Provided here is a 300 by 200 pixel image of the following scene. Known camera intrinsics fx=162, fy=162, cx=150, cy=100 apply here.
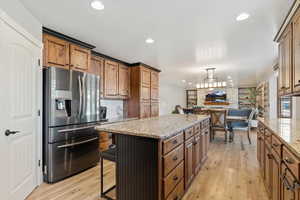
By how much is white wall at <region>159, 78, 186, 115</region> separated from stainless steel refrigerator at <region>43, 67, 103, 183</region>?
582 cm

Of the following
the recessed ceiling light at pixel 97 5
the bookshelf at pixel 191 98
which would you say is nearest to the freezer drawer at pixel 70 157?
the recessed ceiling light at pixel 97 5

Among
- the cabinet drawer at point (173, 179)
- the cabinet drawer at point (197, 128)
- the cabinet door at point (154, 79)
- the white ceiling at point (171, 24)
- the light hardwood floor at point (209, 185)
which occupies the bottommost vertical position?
the light hardwood floor at point (209, 185)

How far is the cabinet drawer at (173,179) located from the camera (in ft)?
5.20

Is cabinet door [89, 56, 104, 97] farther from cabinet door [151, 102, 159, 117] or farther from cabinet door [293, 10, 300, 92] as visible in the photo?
cabinet door [293, 10, 300, 92]

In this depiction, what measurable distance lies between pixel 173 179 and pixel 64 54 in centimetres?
259

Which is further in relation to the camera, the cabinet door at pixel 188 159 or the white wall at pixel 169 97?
the white wall at pixel 169 97

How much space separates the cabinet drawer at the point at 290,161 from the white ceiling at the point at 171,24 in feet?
5.28

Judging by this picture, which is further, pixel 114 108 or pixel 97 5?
pixel 114 108

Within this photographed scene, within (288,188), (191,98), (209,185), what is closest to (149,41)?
(209,185)

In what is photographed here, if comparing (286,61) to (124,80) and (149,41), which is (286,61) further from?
(124,80)

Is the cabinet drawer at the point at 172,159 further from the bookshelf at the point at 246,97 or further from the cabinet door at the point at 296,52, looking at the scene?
the bookshelf at the point at 246,97

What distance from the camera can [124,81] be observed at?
4539 mm

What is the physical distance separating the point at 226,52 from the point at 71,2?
10.5 ft

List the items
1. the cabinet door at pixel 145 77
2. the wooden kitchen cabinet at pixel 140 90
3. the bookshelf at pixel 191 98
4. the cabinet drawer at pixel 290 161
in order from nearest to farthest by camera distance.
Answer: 1. the cabinet drawer at pixel 290 161
2. the wooden kitchen cabinet at pixel 140 90
3. the cabinet door at pixel 145 77
4. the bookshelf at pixel 191 98
